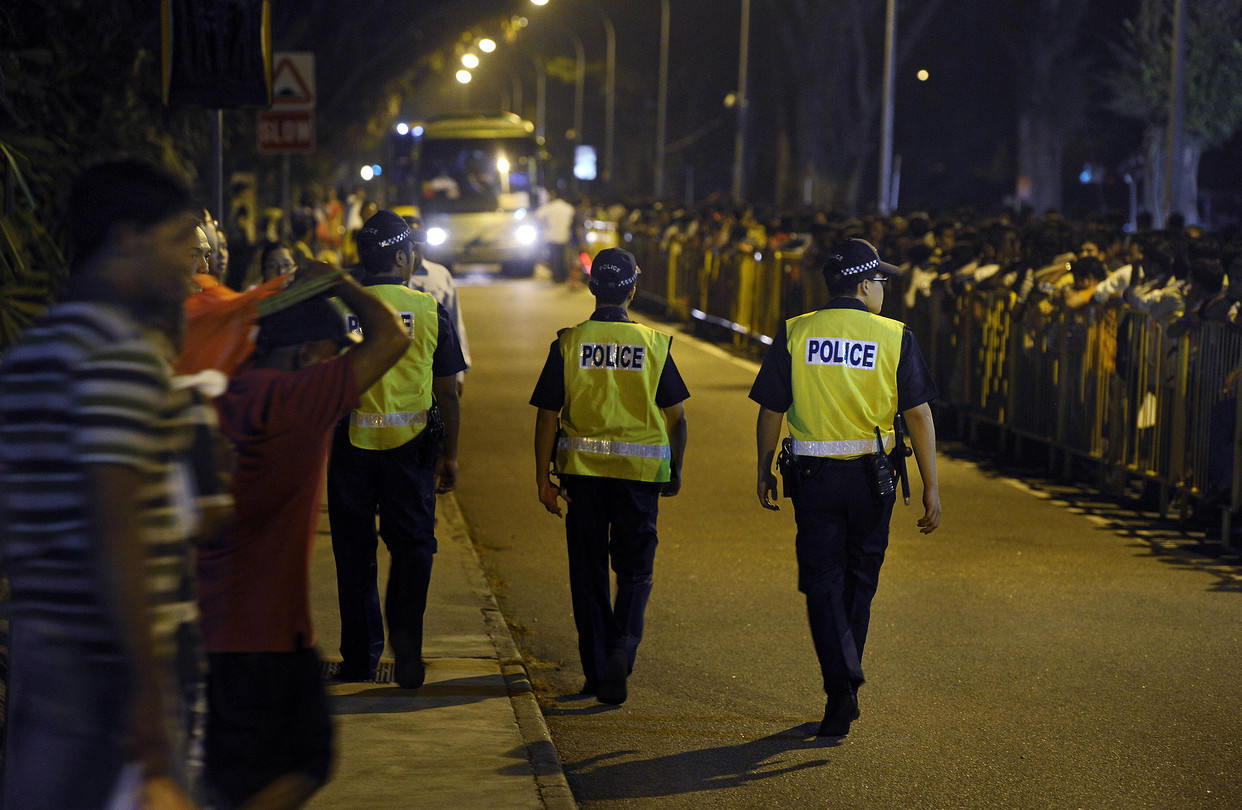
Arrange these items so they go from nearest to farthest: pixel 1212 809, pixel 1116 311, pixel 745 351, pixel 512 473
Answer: pixel 1212 809, pixel 1116 311, pixel 512 473, pixel 745 351

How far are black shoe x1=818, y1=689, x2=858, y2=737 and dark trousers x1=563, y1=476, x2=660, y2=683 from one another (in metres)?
0.80

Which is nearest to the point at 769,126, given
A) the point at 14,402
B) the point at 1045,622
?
the point at 1045,622

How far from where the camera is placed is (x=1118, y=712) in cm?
642

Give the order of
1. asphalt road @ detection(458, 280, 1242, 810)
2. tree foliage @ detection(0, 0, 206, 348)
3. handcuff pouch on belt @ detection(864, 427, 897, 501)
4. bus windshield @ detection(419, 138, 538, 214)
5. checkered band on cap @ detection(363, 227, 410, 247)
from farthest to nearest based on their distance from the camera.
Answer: bus windshield @ detection(419, 138, 538, 214) → tree foliage @ detection(0, 0, 206, 348) → checkered band on cap @ detection(363, 227, 410, 247) → handcuff pouch on belt @ detection(864, 427, 897, 501) → asphalt road @ detection(458, 280, 1242, 810)

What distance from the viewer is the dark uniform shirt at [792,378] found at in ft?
19.8

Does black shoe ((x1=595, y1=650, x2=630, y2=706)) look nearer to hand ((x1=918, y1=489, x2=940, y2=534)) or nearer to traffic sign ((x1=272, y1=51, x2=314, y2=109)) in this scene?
hand ((x1=918, y1=489, x2=940, y2=534))

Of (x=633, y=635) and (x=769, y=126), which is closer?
(x=633, y=635)

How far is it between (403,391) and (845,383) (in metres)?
1.64

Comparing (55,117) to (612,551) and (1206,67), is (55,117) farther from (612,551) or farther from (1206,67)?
(1206,67)

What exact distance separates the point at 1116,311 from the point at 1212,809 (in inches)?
249

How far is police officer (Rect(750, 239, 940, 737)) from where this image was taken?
5.94 meters

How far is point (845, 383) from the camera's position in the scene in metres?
5.98

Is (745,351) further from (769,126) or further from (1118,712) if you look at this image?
(769,126)

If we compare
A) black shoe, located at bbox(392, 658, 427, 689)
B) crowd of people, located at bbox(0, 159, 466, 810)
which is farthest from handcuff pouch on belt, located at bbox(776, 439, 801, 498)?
crowd of people, located at bbox(0, 159, 466, 810)
